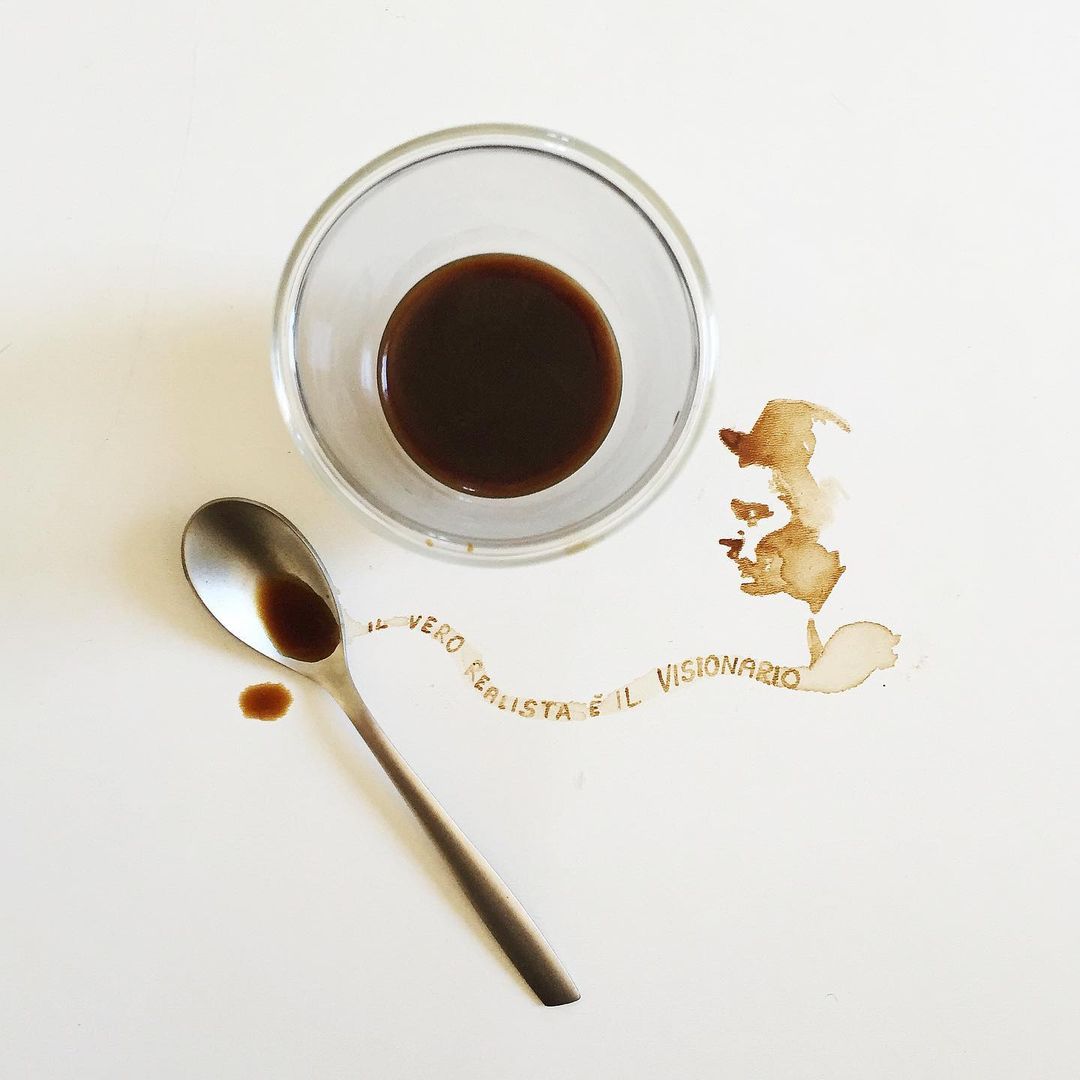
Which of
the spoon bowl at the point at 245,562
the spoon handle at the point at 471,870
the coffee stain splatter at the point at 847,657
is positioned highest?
the coffee stain splatter at the point at 847,657

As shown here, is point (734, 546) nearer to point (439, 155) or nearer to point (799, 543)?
point (799, 543)

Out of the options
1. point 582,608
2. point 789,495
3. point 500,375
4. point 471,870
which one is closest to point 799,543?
point 789,495

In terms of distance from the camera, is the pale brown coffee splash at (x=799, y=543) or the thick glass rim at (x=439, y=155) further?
the pale brown coffee splash at (x=799, y=543)

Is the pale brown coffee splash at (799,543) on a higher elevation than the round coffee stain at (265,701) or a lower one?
higher

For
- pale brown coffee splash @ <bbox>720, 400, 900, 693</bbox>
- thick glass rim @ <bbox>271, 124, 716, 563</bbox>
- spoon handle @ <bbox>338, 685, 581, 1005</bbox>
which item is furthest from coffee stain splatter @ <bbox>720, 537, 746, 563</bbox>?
spoon handle @ <bbox>338, 685, 581, 1005</bbox>

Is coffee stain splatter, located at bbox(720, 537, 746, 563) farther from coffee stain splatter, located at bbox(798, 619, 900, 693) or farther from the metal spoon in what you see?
the metal spoon

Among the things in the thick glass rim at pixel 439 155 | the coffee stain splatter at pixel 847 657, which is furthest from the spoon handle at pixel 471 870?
the coffee stain splatter at pixel 847 657

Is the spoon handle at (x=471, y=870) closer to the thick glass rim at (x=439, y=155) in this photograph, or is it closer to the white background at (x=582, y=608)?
the white background at (x=582, y=608)
